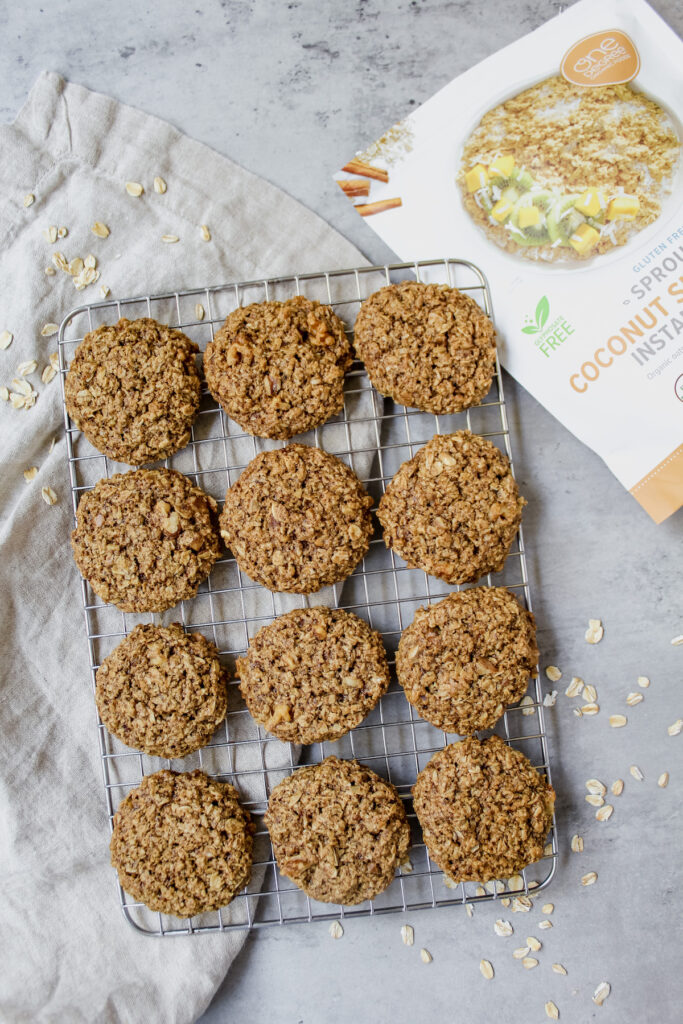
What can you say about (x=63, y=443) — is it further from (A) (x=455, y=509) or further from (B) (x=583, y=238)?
(B) (x=583, y=238)

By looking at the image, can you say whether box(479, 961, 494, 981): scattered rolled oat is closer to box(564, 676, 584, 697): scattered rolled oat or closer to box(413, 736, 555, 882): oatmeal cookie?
box(413, 736, 555, 882): oatmeal cookie

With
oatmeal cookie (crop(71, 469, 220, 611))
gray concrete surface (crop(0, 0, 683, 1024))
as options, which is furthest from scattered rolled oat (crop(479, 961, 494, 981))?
oatmeal cookie (crop(71, 469, 220, 611))

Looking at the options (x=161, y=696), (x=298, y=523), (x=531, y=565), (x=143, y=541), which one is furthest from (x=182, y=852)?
(x=531, y=565)

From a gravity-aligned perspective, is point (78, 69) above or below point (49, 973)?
above

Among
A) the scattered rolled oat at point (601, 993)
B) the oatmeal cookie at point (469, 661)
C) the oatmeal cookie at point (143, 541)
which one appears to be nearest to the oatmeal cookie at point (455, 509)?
the oatmeal cookie at point (469, 661)

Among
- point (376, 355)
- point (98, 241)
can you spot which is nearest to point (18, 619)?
point (98, 241)

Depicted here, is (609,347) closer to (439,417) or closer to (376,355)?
(439,417)

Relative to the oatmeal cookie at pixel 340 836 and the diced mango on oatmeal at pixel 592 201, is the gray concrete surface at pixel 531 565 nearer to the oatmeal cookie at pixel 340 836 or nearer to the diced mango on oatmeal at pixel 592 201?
the oatmeal cookie at pixel 340 836
